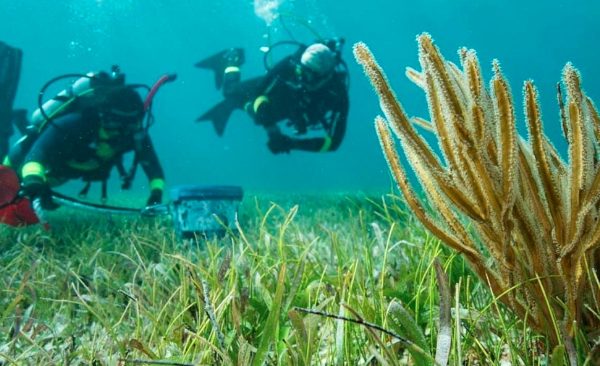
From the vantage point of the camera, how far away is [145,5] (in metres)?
47.3

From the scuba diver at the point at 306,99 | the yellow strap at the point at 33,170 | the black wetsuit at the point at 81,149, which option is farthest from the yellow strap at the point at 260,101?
the yellow strap at the point at 33,170

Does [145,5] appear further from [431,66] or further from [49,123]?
[431,66]

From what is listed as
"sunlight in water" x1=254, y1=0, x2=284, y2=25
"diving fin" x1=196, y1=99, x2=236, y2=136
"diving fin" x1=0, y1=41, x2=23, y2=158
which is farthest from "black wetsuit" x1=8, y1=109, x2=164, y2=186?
"sunlight in water" x1=254, y1=0, x2=284, y2=25

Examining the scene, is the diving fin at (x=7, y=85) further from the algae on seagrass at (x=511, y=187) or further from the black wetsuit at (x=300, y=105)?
the algae on seagrass at (x=511, y=187)

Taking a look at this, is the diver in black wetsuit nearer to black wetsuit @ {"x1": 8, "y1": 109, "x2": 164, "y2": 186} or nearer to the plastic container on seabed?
black wetsuit @ {"x1": 8, "y1": 109, "x2": 164, "y2": 186}

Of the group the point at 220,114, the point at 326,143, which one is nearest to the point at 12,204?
the point at 326,143

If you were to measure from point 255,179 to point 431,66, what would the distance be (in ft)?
309

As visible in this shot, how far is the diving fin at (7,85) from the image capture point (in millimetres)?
7273

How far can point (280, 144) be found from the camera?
726 centimetres

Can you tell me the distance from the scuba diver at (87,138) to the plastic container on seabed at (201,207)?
163cm

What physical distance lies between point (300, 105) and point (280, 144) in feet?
2.69

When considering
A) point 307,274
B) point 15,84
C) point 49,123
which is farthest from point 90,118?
point 307,274

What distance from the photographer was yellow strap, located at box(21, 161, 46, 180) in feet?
16.1

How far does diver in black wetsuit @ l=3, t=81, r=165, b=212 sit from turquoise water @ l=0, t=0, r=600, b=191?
882 inches
